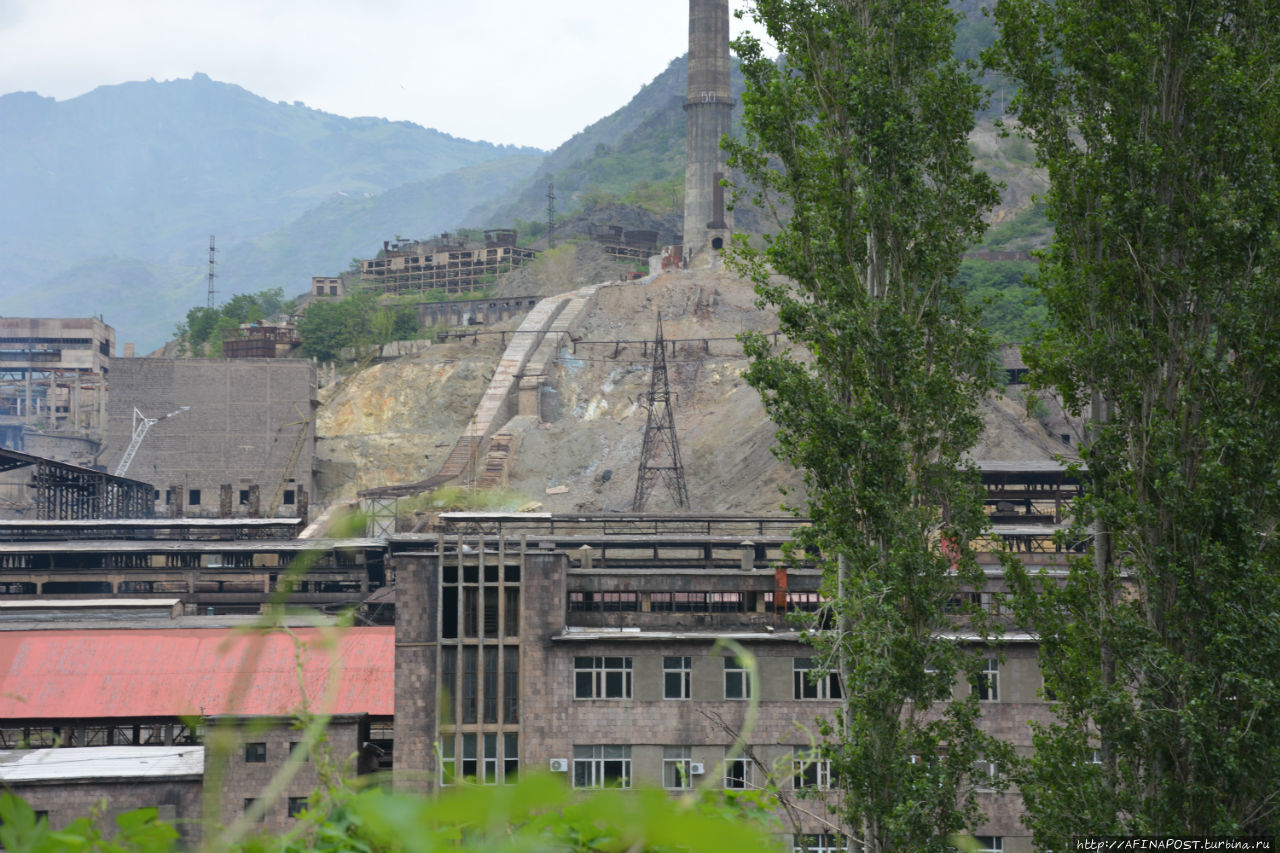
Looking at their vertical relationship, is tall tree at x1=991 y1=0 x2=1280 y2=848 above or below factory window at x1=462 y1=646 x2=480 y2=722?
above

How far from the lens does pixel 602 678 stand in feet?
103

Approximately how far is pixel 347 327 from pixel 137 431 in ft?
93.5

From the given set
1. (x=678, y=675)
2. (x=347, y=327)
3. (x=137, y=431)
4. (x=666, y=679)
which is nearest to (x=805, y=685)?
(x=678, y=675)

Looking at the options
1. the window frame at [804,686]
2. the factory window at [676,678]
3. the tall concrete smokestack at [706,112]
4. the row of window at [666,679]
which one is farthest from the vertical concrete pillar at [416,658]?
the tall concrete smokestack at [706,112]

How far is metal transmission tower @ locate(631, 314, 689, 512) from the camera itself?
2859 inches

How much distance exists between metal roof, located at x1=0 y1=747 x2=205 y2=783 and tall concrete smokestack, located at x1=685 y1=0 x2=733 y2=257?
89.6 m

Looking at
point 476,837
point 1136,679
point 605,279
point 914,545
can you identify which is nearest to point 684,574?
point 914,545

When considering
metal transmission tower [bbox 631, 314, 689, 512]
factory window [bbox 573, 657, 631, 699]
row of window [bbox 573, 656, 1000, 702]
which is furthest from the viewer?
metal transmission tower [bbox 631, 314, 689, 512]

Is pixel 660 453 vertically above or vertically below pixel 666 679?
above

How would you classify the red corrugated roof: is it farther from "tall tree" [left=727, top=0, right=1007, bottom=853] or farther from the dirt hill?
the dirt hill

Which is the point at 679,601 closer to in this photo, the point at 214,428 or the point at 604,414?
the point at 604,414

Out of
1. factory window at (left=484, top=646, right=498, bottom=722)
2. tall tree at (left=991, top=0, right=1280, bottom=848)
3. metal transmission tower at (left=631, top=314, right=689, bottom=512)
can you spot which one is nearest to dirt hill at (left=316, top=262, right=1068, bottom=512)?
metal transmission tower at (left=631, top=314, right=689, bottom=512)

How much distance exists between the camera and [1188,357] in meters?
14.9

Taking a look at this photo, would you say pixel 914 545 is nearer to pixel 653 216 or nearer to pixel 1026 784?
pixel 1026 784
